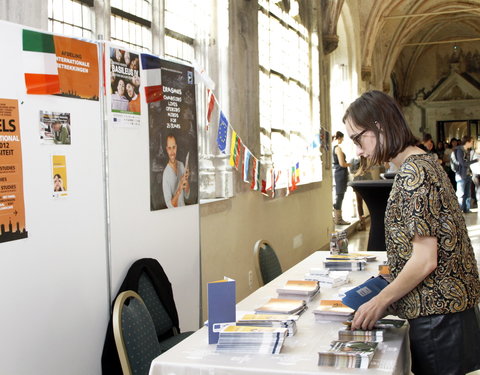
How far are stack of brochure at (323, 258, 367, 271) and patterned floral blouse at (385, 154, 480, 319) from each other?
1.81m

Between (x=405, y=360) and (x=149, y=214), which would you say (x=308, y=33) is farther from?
(x=405, y=360)

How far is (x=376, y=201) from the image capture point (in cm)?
681

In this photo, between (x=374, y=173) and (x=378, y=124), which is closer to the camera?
(x=378, y=124)

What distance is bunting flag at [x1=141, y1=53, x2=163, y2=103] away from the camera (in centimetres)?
406

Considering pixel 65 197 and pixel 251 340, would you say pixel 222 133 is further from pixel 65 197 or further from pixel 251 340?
pixel 251 340

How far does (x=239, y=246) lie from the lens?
669 centimetres

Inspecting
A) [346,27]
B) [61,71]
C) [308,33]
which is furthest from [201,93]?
[346,27]

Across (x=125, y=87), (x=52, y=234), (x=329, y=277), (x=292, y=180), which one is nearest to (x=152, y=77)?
(x=125, y=87)

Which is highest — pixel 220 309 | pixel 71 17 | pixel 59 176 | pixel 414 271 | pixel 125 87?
pixel 71 17

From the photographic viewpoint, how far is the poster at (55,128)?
3.24 meters

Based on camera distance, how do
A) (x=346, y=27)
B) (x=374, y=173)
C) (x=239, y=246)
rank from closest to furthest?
1. (x=239, y=246)
2. (x=346, y=27)
3. (x=374, y=173)

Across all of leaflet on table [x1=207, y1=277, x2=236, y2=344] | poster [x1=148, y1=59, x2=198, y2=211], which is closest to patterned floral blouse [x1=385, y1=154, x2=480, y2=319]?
leaflet on table [x1=207, y1=277, x2=236, y2=344]

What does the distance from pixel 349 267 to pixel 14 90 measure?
2.24 m

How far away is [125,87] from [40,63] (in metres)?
0.70
